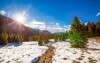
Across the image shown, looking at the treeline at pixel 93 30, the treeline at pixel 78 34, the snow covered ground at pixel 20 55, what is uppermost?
the treeline at pixel 93 30

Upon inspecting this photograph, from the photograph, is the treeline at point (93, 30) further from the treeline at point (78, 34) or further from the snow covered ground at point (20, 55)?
the snow covered ground at point (20, 55)

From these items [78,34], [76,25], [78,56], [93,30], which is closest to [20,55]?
[78,56]

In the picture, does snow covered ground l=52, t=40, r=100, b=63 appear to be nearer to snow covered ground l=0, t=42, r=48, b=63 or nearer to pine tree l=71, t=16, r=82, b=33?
snow covered ground l=0, t=42, r=48, b=63

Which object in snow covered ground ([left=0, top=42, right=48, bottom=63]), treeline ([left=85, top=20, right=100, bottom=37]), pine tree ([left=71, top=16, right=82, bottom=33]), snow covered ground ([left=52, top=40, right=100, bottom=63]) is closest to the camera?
snow covered ground ([left=52, top=40, right=100, bottom=63])

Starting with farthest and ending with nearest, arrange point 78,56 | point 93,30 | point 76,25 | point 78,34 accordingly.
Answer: point 93,30 → point 76,25 → point 78,34 → point 78,56

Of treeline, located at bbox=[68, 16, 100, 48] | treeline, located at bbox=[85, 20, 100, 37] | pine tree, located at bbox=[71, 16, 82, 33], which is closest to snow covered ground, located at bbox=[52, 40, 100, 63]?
treeline, located at bbox=[68, 16, 100, 48]

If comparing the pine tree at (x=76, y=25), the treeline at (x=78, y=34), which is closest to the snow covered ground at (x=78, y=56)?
the treeline at (x=78, y=34)

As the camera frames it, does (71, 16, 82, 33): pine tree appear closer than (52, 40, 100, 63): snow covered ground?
No

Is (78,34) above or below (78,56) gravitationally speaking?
above

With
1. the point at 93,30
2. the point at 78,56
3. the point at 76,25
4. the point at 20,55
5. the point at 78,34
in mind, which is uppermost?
the point at 93,30

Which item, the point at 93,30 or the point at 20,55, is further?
the point at 93,30

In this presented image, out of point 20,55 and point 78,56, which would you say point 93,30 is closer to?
point 20,55

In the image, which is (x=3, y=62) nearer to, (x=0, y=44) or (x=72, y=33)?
(x=72, y=33)

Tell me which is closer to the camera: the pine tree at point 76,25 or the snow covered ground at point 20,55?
the snow covered ground at point 20,55
